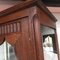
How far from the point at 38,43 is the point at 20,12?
0.74 ft

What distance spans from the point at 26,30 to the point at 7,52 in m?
0.23

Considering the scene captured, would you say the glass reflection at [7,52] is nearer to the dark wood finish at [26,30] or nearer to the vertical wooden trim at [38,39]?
the dark wood finish at [26,30]

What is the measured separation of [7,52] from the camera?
0.90m

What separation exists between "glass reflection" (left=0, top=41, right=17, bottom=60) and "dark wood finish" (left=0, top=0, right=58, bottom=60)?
0.04 metres

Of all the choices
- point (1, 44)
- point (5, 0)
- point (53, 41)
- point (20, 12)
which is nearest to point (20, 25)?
point (20, 12)

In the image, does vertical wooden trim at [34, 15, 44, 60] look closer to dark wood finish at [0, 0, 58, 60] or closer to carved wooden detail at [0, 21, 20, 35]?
dark wood finish at [0, 0, 58, 60]

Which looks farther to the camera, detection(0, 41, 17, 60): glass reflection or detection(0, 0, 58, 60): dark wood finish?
detection(0, 41, 17, 60): glass reflection

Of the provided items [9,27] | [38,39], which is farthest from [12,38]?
[38,39]

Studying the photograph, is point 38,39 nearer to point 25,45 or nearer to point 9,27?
point 25,45

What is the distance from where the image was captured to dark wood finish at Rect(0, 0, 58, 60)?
2.46 ft

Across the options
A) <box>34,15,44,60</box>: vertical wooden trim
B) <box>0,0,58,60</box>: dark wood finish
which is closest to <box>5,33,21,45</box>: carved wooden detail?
A: <box>0,0,58,60</box>: dark wood finish

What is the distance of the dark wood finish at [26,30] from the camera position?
0.75 metres

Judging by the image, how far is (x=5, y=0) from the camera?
155 centimetres

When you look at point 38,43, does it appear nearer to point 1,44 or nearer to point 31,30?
point 31,30
